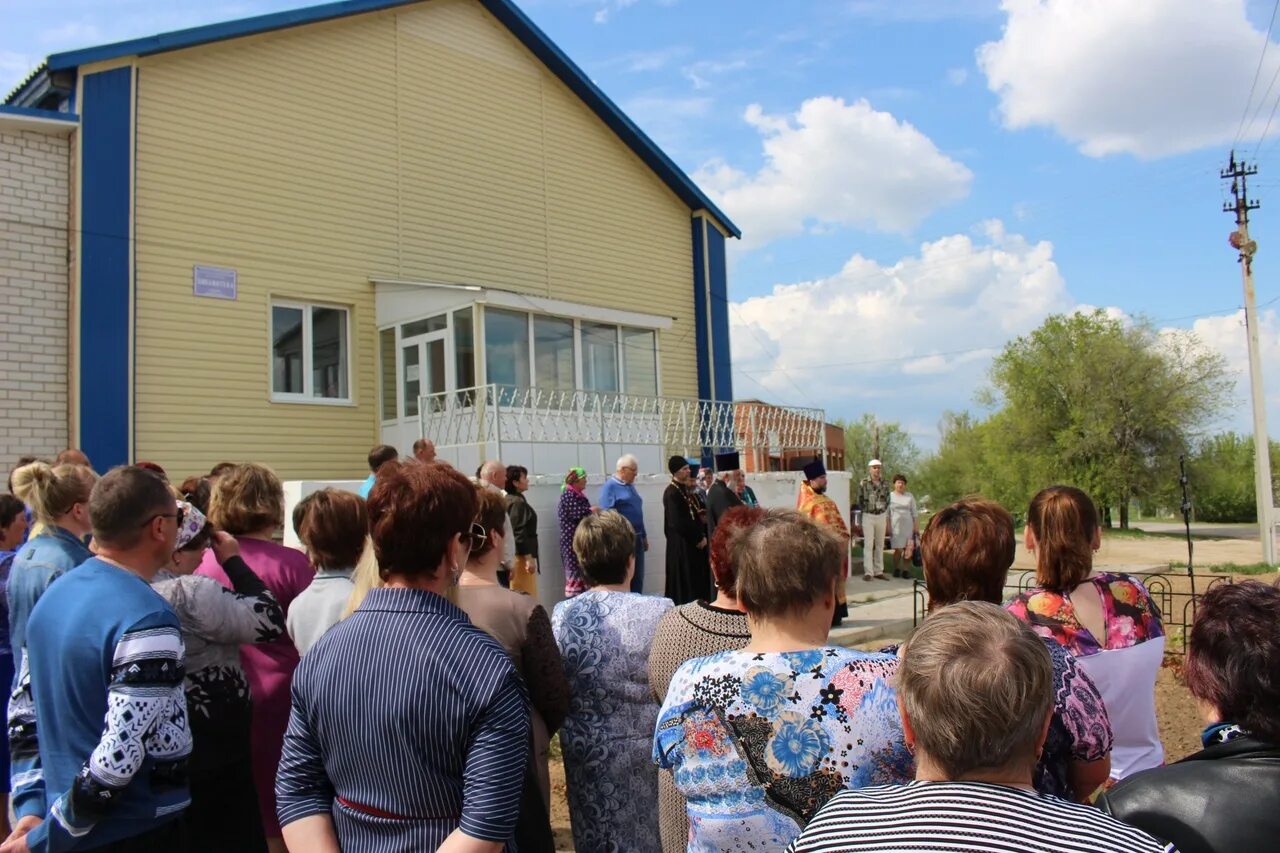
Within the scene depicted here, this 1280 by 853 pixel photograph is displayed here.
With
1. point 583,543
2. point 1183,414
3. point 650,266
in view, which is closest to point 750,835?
point 583,543

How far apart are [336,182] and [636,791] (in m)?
11.6

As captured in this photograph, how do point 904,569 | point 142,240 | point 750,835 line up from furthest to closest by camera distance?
1. point 904,569
2. point 142,240
3. point 750,835

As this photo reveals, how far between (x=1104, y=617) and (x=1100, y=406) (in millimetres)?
34346

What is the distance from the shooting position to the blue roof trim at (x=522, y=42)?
34.8 ft

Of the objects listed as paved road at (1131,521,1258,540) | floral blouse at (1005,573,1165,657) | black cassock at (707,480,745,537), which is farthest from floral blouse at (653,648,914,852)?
paved road at (1131,521,1258,540)

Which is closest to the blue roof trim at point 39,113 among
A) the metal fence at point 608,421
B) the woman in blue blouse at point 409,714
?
the metal fence at point 608,421

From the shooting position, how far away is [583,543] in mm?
3219

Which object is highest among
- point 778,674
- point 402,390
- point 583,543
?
point 402,390

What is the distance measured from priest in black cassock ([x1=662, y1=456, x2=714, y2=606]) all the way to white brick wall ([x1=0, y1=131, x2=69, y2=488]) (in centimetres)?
678

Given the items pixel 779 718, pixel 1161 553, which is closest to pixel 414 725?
pixel 779 718

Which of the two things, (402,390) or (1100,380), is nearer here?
(402,390)

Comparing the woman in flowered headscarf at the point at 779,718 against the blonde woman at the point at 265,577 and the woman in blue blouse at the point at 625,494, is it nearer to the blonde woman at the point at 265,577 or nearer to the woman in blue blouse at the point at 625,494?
the blonde woman at the point at 265,577

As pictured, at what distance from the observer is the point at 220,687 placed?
113 inches

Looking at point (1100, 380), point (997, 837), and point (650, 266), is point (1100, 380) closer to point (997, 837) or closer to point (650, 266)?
point (650, 266)
